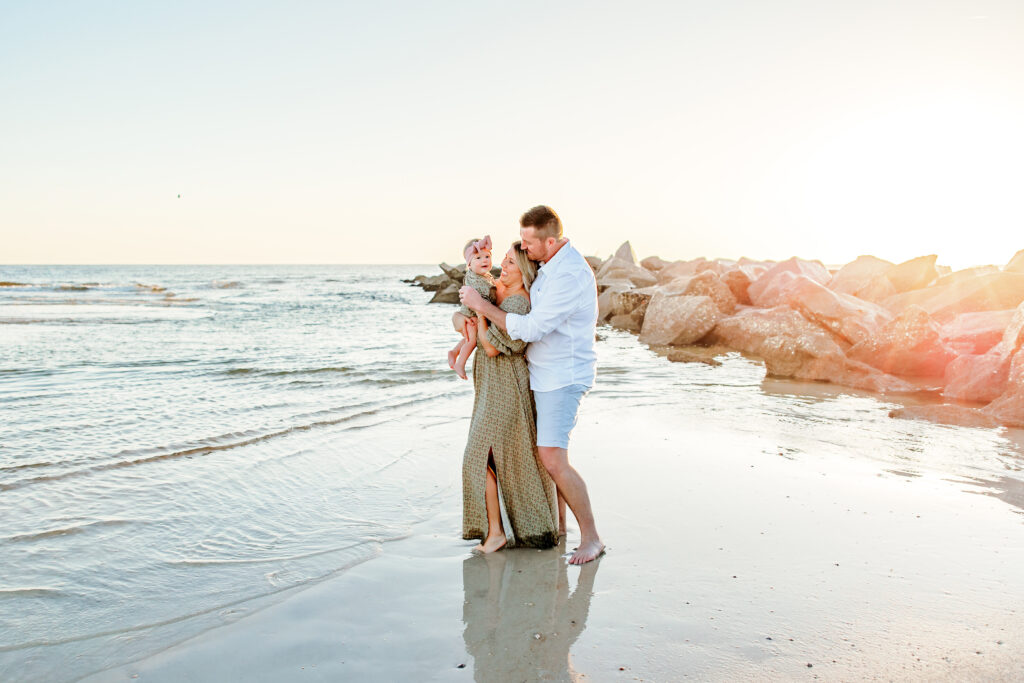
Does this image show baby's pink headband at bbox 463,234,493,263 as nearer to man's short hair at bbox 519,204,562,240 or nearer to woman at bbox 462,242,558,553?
woman at bbox 462,242,558,553

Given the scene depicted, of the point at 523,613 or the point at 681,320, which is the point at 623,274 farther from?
the point at 523,613

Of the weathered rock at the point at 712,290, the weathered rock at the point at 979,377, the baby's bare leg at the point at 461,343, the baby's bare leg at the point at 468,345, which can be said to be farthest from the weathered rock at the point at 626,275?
the baby's bare leg at the point at 468,345

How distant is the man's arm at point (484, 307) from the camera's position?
4078 millimetres

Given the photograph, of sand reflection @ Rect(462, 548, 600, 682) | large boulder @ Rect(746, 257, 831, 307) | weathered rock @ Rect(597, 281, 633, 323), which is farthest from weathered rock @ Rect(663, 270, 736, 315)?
sand reflection @ Rect(462, 548, 600, 682)

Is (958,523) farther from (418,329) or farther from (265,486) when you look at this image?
(418,329)

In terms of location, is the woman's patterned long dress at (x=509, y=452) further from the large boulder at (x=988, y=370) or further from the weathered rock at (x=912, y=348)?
the weathered rock at (x=912, y=348)

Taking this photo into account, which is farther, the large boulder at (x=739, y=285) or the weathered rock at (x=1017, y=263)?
the large boulder at (x=739, y=285)

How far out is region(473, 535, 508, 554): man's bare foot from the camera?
4363mm

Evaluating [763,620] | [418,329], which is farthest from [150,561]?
[418,329]

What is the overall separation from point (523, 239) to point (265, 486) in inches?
130

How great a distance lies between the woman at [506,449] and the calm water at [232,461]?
768mm

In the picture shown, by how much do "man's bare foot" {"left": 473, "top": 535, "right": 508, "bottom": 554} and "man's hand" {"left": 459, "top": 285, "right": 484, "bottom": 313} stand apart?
148cm

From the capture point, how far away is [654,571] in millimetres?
4008

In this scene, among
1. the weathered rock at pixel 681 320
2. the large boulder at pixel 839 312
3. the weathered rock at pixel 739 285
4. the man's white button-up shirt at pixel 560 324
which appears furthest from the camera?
the weathered rock at pixel 739 285
